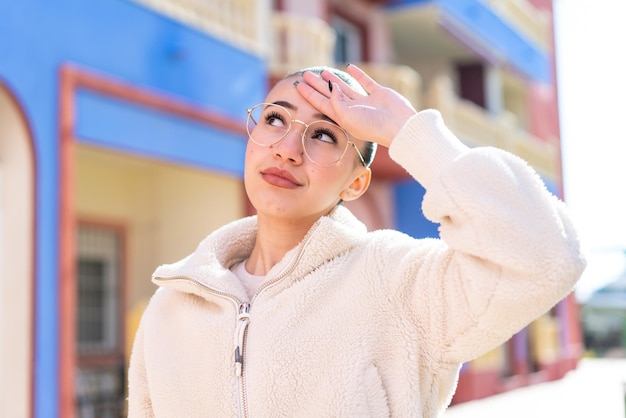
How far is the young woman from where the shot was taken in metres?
1.52

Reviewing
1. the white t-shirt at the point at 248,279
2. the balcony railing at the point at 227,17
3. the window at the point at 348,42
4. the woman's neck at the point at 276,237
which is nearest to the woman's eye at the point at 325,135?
the woman's neck at the point at 276,237

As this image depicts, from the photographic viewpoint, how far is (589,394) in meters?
12.7

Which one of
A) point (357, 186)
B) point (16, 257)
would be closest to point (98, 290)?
point (16, 257)

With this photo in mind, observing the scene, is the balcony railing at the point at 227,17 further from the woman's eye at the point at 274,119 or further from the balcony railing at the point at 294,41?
the woman's eye at the point at 274,119

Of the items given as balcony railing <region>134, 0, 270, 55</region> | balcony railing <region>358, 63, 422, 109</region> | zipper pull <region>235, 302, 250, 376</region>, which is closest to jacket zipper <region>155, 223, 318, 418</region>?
zipper pull <region>235, 302, 250, 376</region>

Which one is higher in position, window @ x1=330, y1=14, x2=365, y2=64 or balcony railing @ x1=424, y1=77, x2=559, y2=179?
window @ x1=330, y1=14, x2=365, y2=64

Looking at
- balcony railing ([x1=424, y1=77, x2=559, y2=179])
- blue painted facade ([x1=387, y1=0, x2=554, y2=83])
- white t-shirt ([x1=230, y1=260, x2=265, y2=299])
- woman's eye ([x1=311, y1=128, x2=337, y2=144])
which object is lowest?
white t-shirt ([x1=230, y1=260, x2=265, y2=299])

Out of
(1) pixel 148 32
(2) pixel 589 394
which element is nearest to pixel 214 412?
(1) pixel 148 32

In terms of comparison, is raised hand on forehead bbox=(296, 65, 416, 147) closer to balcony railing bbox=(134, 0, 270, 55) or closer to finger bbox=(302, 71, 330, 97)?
finger bbox=(302, 71, 330, 97)

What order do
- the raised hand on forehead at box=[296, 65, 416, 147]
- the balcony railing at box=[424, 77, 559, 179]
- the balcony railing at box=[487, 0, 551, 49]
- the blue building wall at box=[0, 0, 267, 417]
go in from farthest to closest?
the balcony railing at box=[487, 0, 551, 49], the balcony railing at box=[424, 77, 559, 179], the blue building wall at box=[0, 0, 267, 417], the raised hand on forehead at box=[296, 65, 416, 147]

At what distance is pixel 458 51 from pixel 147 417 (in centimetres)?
1276

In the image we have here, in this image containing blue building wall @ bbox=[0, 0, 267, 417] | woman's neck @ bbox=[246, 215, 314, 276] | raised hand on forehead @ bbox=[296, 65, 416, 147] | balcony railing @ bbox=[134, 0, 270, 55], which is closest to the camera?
raised hand on forehead @ bbox=[296, 65, 416, 147]

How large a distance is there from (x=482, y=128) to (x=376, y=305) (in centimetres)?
1149

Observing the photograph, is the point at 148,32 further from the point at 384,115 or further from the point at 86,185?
the point at 384,115
